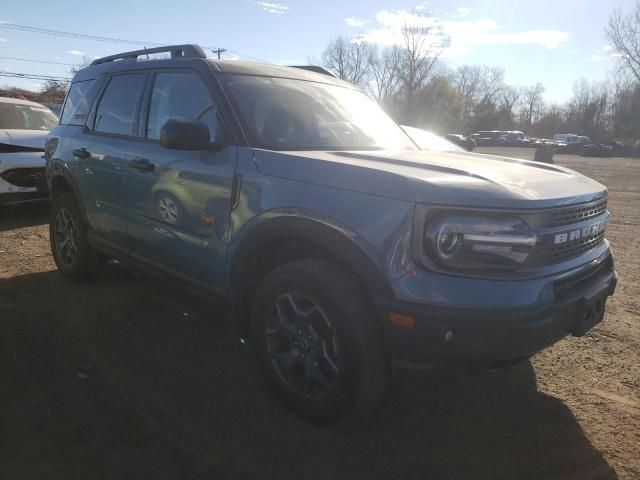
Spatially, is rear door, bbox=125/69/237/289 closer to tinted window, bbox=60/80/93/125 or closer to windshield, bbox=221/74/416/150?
windshield, bbox=221/74/416/150

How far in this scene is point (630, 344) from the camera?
3.54 metres

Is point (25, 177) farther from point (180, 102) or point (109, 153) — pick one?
point (180, 102)

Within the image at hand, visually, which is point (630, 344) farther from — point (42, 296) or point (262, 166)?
point (42, 296)

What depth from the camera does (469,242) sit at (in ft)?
6.66

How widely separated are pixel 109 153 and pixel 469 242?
2.88m

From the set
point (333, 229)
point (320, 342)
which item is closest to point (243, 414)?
point (320, 342)

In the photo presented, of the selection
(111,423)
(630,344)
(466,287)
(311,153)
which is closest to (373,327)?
(466,287)

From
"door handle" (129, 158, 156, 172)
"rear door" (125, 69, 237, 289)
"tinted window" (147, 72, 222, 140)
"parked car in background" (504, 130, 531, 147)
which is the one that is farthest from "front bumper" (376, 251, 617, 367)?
"parked car in background" (504, 130, 531, 147)

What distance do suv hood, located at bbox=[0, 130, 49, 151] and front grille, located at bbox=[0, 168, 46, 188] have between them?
0.48 m

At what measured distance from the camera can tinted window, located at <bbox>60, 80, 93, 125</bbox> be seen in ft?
14.0

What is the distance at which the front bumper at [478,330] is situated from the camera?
1.97 m

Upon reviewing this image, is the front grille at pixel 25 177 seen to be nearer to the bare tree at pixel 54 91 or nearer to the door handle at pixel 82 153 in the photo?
the door handle at pixel 82 153

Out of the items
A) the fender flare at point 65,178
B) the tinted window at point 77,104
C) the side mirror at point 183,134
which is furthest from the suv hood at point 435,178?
the tinted window at point 77,104

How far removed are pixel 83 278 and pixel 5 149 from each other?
3.84 meters
